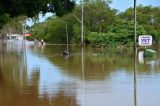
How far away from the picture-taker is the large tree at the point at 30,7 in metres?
23.0

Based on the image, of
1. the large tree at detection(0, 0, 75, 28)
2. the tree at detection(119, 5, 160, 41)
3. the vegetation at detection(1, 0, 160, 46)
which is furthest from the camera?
the tree at detection(119, 5, 160, 41)

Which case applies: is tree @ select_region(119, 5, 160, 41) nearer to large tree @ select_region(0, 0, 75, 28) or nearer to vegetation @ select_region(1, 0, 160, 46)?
vegetation @ select_region(1, 0, 160, 46)

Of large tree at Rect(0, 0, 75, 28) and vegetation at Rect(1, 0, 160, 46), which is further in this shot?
vegetation at Rect(1, 0, 160, 46)

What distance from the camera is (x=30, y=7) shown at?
23.6 meters

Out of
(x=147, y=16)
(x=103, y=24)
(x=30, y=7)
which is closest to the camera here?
(x=30, y=7)

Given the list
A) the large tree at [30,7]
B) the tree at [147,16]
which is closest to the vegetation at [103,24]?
the tree at [147,16]

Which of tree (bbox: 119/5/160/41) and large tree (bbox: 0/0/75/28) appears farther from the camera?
tree (bbox: 119/5/160/41)

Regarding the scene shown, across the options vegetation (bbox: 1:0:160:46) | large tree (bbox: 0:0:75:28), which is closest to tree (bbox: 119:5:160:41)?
vegetation (bbox: 1:0:160:46)

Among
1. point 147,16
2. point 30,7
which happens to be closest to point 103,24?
point 147,16

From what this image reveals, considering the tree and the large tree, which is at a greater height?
the tree

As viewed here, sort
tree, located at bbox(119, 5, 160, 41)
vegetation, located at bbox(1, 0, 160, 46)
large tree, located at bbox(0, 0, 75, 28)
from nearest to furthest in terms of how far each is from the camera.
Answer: large tree, located at bbox(0, 0, 75, 28) < vegetation, located at bbox(1, 0, 160, 46) < tree, located at bbox(119, 5, 160, 41)

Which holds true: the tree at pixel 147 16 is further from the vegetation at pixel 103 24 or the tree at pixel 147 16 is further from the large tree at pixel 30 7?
the large tree at pixel 30 7

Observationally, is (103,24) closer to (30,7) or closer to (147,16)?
(147,16)

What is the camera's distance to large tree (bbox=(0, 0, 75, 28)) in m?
23.0
